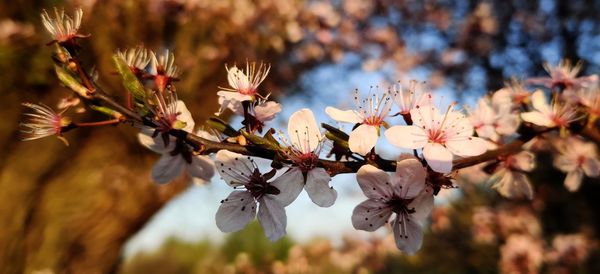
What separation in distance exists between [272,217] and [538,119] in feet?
2.13

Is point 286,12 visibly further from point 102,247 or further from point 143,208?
point 102,247

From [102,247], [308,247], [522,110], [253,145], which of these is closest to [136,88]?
[253,145]

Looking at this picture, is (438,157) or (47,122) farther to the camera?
(47,122)

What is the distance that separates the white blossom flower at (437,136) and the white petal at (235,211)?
0.29m

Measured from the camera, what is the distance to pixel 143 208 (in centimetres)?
414

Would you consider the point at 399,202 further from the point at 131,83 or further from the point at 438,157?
the point at 131,83

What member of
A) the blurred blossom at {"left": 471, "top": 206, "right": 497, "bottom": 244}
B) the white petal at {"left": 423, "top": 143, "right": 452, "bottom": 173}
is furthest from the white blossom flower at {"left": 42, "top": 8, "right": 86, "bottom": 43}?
the blurred blossom at {"left": 471, "top": 206, "right": 497, "bottom": 244}

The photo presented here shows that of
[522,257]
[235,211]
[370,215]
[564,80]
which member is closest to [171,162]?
[235,211]

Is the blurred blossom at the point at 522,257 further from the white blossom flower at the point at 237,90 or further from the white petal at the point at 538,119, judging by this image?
the white blossom flower at the point at 237,90

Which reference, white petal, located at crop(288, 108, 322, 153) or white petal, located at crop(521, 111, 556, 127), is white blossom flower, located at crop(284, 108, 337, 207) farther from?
white petal, located at crop(521, 111, 556, 127)

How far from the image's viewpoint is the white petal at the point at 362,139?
0.79m

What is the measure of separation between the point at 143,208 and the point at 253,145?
359 cm

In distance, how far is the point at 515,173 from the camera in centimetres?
120

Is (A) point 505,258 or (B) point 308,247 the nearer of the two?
(A) point 505,258
